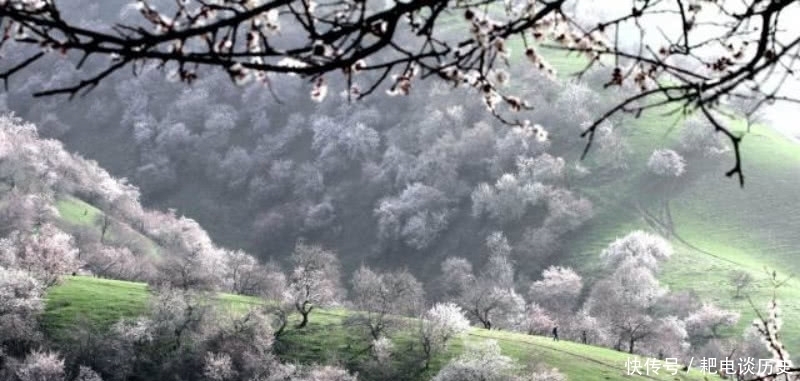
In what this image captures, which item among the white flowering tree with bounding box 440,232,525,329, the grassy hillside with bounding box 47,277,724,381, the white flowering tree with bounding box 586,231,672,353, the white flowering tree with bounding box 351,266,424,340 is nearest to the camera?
the grassy hillside with bounding box 47,277,724,381

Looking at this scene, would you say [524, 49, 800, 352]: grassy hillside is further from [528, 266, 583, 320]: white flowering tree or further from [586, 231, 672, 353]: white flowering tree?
[528, 266, 583, 320]: white flowering tree

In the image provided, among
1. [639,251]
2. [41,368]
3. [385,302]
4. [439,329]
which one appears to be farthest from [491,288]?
[41,368]

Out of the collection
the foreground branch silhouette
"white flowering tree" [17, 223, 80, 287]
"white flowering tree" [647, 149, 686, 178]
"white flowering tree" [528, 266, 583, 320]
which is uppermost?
"white flowering tree" [647, 149, 686, 178]

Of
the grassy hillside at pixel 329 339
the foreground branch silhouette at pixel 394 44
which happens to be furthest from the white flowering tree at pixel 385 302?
the foreground branch silhouette at pixel 394 44

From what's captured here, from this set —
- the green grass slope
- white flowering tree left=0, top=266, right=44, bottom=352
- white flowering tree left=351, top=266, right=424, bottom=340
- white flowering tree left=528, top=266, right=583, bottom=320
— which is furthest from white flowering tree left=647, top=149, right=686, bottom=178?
white flowering tree left=0, top=266, right=44, bottom=352

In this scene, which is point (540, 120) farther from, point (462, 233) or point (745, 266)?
point (745, 266)

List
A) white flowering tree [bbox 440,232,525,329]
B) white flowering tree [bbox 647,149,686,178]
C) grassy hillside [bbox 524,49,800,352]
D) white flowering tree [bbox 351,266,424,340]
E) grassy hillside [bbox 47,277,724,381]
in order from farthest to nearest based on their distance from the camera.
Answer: white flowering tree [bbox 647,149,686,178], white flowering tree [bbox 440,232,525,329], grassy hillside [bbox 524,49,800,352], white flowering tree [bbox 351,266,424,340], grassy hillside [bbox 47,277,724,381]

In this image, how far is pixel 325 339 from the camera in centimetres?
6638

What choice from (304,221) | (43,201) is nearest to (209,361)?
(43,201)

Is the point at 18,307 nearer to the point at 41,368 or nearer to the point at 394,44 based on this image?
the point at 41,368

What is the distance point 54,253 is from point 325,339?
34290mm

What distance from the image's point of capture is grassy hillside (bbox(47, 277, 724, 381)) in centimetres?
6081

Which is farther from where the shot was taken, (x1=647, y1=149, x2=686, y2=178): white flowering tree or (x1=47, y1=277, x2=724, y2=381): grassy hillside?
(x1=647, y1=149, x2=686, y2=178): white flowering tree

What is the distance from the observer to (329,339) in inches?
2608
